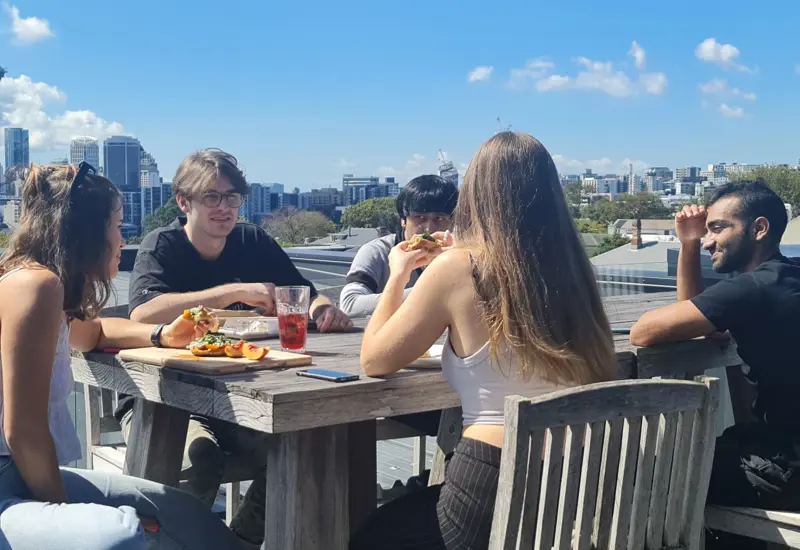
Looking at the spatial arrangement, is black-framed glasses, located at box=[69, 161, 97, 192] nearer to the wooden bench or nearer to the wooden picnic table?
the wooden picnic table

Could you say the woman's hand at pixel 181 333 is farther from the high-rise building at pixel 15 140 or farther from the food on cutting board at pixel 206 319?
the high-rise building at pixel 15 140

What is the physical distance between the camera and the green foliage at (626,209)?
66812 mm

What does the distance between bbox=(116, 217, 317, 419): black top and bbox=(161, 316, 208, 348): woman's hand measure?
0.49m

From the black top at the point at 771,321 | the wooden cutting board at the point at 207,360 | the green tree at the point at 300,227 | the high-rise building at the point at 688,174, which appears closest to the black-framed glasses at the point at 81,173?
the wooden cutting board at the point at 207,360

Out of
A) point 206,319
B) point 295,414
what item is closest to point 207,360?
point 206,319

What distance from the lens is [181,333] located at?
2.23m

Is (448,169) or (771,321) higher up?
(448,169)

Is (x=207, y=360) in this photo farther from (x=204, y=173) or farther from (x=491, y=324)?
(x=204, y=173)

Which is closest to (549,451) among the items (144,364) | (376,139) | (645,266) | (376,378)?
(376,378)

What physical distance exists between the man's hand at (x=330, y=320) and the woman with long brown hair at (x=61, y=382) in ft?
1.77

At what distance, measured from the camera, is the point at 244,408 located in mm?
1761

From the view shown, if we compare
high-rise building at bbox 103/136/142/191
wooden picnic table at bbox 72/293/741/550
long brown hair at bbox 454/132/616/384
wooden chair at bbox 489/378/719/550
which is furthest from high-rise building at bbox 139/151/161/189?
wooden chair at bbox 489/378/719/550

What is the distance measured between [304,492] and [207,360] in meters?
0.35

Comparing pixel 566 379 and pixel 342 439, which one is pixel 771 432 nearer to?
pixel 566 379
